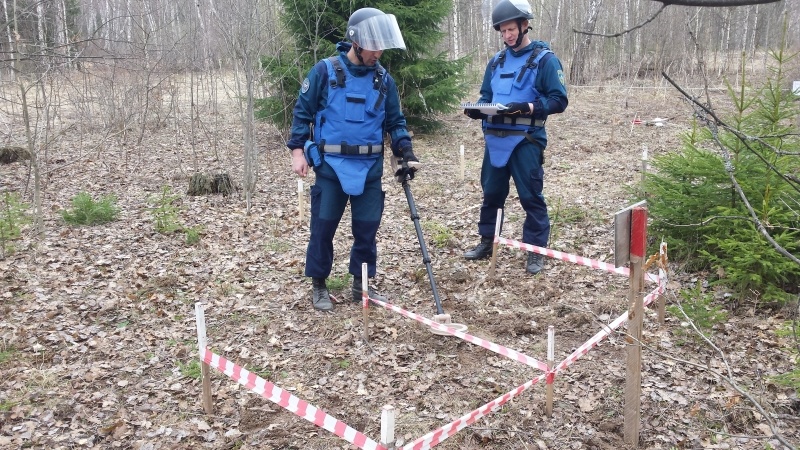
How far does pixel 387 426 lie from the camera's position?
236 centimetres

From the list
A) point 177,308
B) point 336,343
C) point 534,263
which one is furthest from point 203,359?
point 534,263

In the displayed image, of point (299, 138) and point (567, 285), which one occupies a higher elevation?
point (299, 138)

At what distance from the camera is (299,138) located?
456 cm

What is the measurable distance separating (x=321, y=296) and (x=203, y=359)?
5.39 ft

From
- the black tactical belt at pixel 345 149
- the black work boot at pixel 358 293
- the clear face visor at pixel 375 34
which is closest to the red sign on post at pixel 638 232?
the clear face visor at pixel 375 34

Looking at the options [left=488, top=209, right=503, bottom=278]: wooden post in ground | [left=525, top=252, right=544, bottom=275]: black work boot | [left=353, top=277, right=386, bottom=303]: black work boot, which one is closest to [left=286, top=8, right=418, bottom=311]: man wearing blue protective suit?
[left=353, top=277, right=386, bottom=303]: black work boot

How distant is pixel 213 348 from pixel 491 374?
207 cm

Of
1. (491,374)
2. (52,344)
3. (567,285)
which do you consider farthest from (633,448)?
(52,344)

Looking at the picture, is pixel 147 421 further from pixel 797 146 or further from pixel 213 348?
pixel 797 146

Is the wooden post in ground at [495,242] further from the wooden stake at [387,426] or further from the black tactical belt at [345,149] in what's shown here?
the wooden stake at [387,426]

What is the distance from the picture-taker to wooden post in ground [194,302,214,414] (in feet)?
10.9

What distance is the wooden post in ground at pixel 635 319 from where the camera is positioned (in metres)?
2.81

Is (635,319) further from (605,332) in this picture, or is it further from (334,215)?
(334,215)

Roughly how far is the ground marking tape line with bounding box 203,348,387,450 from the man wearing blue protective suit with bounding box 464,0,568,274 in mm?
3075
